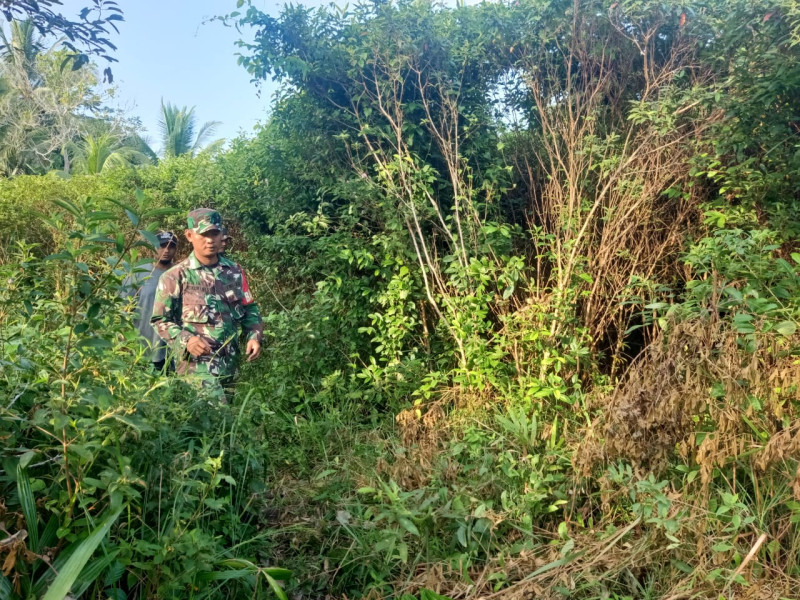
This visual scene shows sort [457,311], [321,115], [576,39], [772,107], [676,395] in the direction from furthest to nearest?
[321,115] → [576,39] → [457,311] → [772,107] → [676,395]

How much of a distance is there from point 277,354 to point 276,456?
1188 millimetres

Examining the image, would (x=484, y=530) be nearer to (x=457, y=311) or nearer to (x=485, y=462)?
(x=485, y=462)

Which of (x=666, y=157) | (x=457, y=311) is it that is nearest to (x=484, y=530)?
(x=457, y=311)

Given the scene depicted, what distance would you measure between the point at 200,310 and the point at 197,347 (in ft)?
0.90

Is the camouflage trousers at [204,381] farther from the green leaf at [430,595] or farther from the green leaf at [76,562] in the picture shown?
the green leaf at [430,595]

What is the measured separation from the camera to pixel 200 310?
376cm

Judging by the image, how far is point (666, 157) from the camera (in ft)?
14.1

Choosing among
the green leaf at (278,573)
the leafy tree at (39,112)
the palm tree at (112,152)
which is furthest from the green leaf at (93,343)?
the leafy tree at (39,112)

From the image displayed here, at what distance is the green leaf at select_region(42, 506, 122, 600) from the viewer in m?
1.72

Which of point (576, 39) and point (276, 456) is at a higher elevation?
point (576, 39)

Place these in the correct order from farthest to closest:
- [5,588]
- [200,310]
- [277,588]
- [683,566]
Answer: [200,310] < [683,566] < [277,588] < [5,588]

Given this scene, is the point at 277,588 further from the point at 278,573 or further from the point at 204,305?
the point at 204,305

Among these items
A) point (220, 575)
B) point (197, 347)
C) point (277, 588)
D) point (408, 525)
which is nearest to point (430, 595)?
point (408, 525)

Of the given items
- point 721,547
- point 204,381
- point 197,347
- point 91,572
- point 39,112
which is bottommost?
point 721,547
